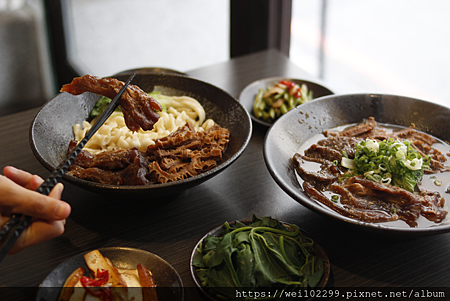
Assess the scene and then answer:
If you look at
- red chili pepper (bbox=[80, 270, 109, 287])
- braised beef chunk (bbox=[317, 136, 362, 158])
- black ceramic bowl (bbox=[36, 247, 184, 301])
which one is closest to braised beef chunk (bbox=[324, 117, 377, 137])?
braised beef chunk (bbox=[317, 136, 362, 158])

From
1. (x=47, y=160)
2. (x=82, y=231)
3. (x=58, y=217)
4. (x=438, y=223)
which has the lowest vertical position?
(x=82, y=231)

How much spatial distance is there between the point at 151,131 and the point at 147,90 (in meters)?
0.33

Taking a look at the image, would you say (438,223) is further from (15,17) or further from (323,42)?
(15,17)

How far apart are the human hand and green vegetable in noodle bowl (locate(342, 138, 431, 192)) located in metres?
1.24

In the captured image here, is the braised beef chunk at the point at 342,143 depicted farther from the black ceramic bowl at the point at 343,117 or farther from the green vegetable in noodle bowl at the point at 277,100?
the green vegetable in noodle bowl at the point at 277,100

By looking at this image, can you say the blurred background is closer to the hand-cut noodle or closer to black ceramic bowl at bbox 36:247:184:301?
the hand-cut noodle

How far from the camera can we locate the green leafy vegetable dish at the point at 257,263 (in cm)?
127

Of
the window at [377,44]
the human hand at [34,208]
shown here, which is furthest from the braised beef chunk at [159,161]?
the window at [377,44]

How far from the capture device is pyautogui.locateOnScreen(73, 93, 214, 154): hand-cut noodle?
6.66ft

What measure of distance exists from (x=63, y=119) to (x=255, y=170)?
1.05 m

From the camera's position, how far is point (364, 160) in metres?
1.76

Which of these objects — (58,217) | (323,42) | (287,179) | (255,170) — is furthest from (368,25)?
(58,217)

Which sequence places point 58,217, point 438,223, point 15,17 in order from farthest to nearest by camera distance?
point 15,17
point 438,223
point 58,217

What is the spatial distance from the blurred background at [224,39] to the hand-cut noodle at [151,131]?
188 cm
